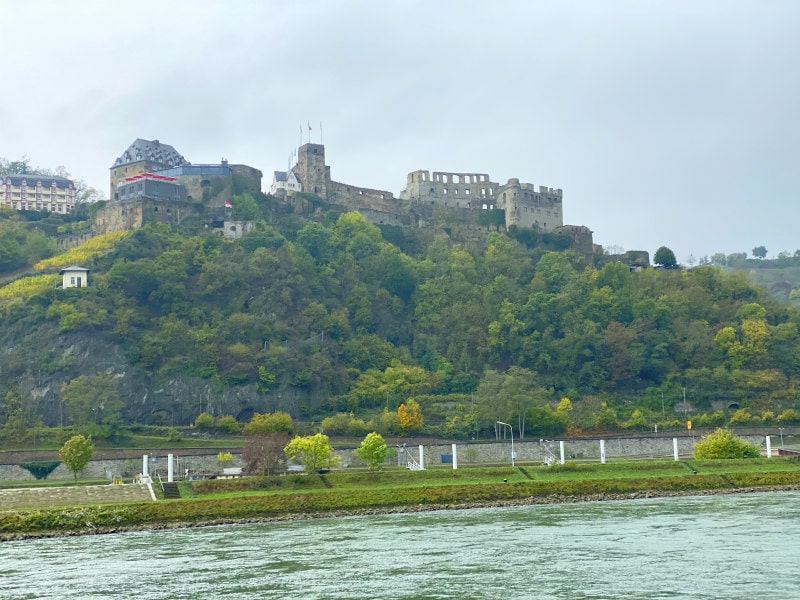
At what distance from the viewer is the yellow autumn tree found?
279 feet

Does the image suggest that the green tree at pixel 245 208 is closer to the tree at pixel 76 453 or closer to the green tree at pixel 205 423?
the green tree at pixel 205 423

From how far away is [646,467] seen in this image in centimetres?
6359

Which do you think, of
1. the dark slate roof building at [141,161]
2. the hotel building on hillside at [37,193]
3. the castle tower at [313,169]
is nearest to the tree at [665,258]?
the castle tower at [313,169]

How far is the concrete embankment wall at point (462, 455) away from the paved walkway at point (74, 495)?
9314 mm

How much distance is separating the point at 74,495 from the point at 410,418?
33824 millimetres

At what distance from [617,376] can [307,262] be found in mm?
32158

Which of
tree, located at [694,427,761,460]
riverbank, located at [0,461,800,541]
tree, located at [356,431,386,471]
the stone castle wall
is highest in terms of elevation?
the stone castle wall

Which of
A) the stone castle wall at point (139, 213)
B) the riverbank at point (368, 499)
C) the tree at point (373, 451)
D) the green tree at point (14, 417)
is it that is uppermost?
the stone castle wall at point (139, 213)

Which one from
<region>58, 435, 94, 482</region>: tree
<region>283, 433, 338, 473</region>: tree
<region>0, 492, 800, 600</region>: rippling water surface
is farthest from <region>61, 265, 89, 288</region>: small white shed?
<region>0, 492, 800, 600</region>: rippling water surface

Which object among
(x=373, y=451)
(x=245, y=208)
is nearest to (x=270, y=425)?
(x=373, y=451)

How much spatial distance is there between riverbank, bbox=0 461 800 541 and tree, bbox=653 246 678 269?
71793mm

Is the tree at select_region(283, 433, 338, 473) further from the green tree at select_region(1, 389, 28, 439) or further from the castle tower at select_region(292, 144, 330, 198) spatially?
the castle tower at select_region(292, 144, 330, 198)

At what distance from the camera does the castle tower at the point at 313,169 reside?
130 m

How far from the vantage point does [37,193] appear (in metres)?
143
